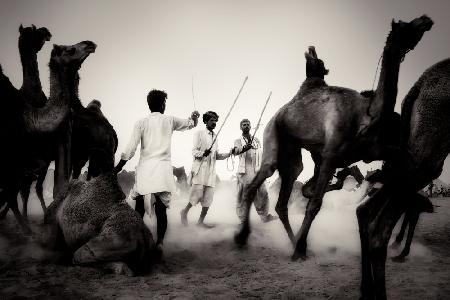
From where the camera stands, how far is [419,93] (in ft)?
9.94

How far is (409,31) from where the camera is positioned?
397cm

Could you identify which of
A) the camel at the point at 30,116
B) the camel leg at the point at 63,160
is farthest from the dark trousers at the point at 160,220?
the camel at the point at 30,116

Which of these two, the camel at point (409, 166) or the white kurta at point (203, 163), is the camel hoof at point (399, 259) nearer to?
the camel at point (409, 166)

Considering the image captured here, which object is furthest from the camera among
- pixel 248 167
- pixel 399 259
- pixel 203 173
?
pixel 248 167

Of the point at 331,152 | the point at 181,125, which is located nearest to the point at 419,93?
the point at 331,152

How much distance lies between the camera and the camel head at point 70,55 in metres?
5.92

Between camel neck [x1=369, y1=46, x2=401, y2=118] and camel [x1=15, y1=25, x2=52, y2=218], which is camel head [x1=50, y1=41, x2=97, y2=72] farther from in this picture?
camel neck [x1=369, y1=46, x2=401, y2=118]

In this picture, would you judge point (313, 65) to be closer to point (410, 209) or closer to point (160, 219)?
point (410, 209)

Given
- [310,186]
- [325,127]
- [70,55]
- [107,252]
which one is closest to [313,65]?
[325,127]

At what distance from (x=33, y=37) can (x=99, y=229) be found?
12.0 feet

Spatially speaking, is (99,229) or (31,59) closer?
(99,229)

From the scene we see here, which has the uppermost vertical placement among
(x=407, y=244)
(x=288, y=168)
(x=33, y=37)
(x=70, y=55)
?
(x=33, y=37)

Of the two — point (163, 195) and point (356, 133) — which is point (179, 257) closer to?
point (163, 195)

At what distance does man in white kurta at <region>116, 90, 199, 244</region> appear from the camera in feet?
18.0
